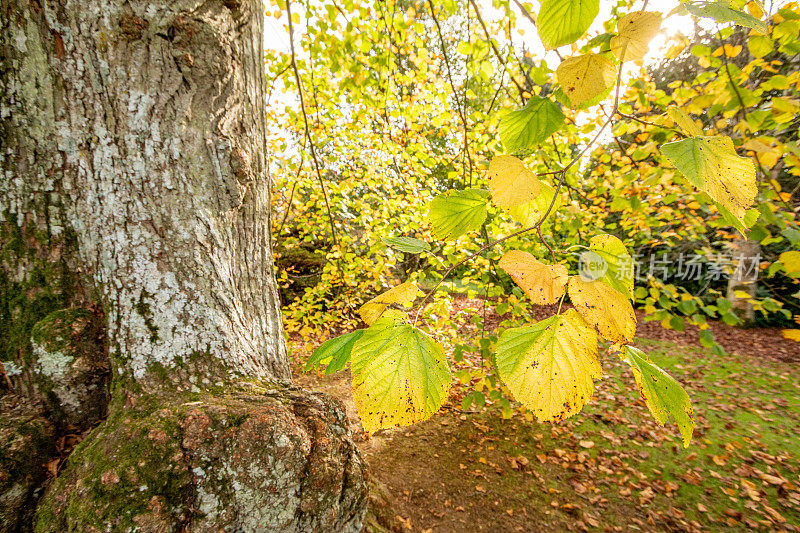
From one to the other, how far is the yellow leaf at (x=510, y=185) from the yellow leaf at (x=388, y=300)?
0.20 metres

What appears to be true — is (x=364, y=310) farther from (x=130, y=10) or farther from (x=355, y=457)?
(x=130, y=10)

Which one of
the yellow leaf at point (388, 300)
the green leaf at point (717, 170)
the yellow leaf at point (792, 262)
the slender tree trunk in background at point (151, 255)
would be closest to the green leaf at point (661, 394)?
the green leaf at point (717, 170)

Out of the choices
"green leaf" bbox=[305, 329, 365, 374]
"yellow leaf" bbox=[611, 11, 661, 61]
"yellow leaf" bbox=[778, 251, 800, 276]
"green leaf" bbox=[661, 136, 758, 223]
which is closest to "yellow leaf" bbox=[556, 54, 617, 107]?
"yellow leaf" bbox=[611, 11, 661, 61]

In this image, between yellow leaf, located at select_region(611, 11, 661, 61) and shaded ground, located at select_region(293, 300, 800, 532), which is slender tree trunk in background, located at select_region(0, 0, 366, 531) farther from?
shaded ground, located at select_region(293, 300, 800, 532)

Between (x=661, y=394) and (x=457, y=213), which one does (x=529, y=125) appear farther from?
(x=661, y=394)

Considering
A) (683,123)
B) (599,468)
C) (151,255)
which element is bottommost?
(599,468)

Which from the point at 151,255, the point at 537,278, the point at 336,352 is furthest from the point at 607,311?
the point at 151,255

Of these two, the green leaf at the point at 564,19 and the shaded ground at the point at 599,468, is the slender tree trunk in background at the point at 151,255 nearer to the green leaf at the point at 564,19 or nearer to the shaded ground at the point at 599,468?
the green leaf at the point at 564,19

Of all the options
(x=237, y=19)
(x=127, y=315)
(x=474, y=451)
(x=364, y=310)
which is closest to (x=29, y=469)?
(x=127, y=315)

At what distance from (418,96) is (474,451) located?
421 centimetres

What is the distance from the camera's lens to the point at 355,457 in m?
1.16

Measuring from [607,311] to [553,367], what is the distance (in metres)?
0.10

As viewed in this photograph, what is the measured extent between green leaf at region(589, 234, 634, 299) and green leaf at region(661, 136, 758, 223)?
124 millimetres

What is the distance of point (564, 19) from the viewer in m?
0.48
